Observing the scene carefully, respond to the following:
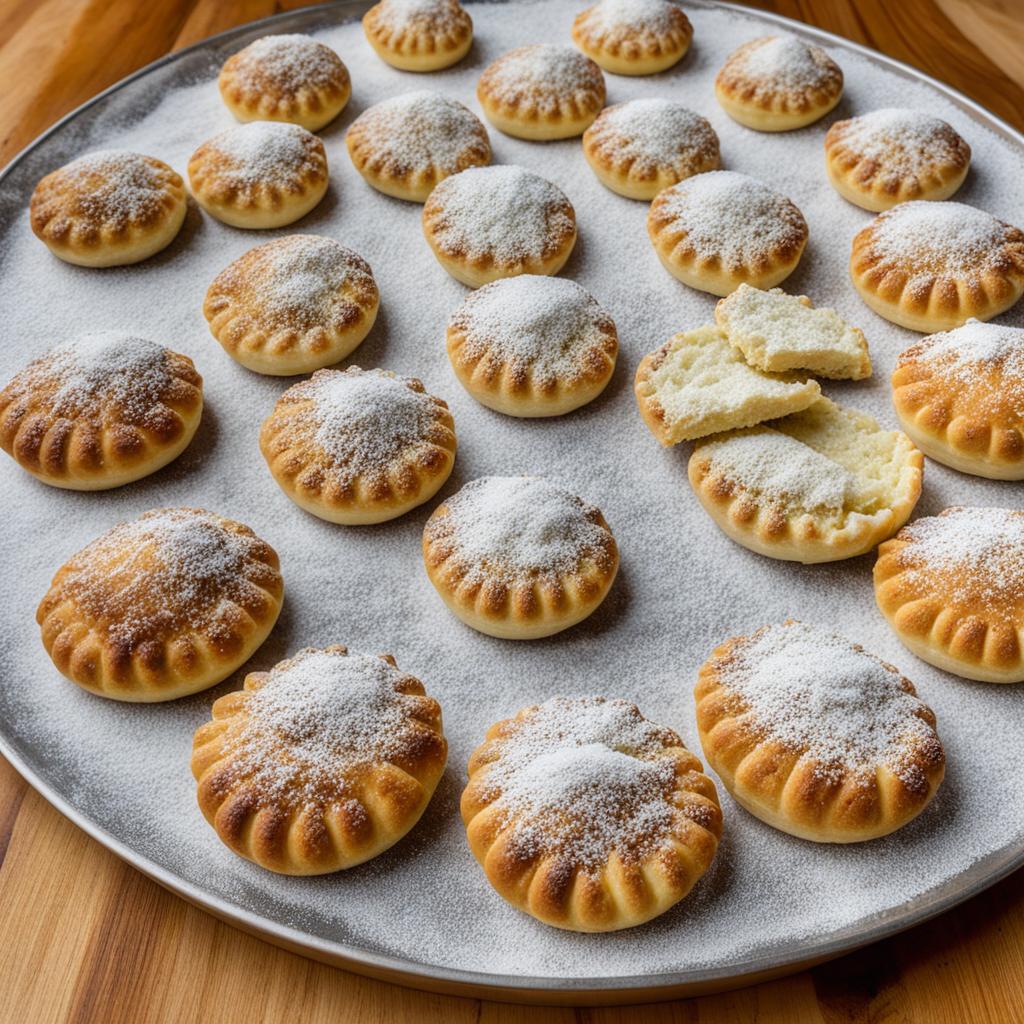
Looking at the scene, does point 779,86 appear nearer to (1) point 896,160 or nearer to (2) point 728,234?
(1) point 896,160

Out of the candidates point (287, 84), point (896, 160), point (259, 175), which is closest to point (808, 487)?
point (896, 160)

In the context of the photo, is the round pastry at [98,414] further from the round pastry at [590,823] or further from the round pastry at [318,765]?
the round pastry at [590,823]

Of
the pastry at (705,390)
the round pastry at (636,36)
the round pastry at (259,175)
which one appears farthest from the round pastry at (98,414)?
the round pastry at (636,36)

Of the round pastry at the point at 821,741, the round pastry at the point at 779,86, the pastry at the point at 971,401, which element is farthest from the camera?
the round pastry at the point at 779,86

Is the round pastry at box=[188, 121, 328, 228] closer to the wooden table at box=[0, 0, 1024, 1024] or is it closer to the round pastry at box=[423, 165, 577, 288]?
the round pastry at box=[423, 165, 577, 288]

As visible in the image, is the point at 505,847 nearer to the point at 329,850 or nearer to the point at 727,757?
the point at 329,850

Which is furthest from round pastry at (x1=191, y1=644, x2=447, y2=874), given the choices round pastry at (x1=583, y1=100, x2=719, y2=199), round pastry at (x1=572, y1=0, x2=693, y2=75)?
round pastry at (x1=572, y1=0, x2=693, y2=75)
